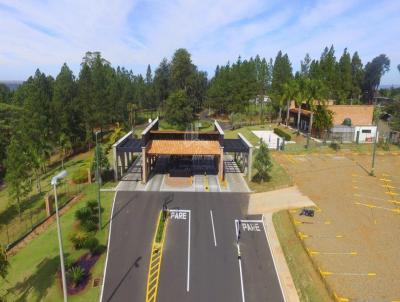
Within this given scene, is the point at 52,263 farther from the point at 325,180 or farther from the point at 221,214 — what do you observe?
the point at 325,180

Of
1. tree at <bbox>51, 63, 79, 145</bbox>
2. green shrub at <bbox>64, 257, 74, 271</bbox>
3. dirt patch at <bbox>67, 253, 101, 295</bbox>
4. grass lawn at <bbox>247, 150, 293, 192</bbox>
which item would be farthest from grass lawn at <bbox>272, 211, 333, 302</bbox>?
tree at <bbox>51, 63, 79, 145</bbox>

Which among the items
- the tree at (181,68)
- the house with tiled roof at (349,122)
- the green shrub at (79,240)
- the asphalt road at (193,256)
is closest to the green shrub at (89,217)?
the asphalt road at (193,256)

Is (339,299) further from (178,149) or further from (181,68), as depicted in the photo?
(181,68)

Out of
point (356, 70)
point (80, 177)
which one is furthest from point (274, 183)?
point (356, 70)

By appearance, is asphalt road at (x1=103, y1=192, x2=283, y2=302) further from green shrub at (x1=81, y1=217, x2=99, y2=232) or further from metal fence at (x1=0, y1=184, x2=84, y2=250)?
metal fence at (x1=0, y1=184, x2=84, y2=250)

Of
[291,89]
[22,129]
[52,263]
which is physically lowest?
[52,263]

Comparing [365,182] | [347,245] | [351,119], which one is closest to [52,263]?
[347,245]

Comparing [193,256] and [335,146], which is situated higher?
[335,146]
